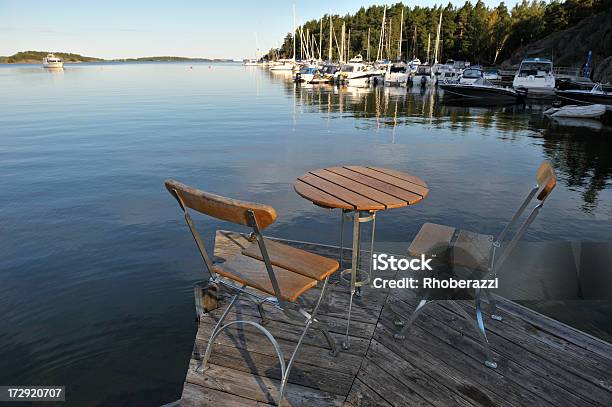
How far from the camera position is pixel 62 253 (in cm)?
619

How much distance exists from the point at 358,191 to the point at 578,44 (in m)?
64.5

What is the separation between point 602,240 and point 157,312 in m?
7.15

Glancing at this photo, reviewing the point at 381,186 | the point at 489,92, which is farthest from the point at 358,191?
the point at 489,92

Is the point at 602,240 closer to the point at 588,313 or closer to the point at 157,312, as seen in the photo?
the point at 588,313

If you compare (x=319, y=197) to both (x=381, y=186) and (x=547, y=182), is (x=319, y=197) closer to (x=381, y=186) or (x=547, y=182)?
(x=381, y=186)

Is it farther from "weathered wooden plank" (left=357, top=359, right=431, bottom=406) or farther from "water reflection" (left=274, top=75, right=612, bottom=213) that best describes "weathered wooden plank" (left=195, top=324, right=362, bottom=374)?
"water reflection" (left=274, top=75, right=612, bottom=213)

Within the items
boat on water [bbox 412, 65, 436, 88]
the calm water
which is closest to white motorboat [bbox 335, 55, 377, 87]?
boat on water [bbox 412, 65, 436, 88]

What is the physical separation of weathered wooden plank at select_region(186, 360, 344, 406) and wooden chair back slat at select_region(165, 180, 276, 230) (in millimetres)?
1225

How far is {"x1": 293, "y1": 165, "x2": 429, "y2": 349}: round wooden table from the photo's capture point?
2.96 m

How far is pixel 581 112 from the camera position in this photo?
22578 mm

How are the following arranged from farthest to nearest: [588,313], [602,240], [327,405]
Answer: [602,240], [588,313], [327,405]

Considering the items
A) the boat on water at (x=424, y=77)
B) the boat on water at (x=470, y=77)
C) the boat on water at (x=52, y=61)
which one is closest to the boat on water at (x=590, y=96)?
the boat on water at (x=470, y=77)

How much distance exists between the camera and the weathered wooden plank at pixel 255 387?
8.41 feet

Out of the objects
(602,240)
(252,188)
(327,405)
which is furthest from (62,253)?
(602,240)
